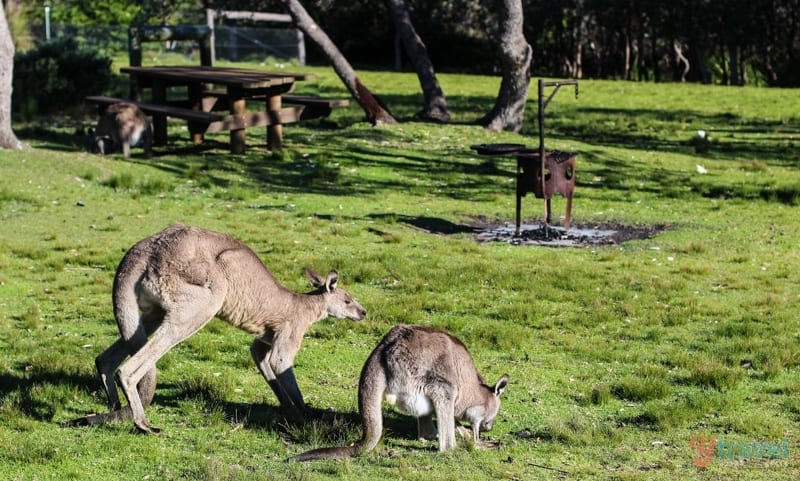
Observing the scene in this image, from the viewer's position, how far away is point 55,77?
22.8 metres

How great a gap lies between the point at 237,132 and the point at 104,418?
11449 mm

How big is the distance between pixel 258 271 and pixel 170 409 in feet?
3.57

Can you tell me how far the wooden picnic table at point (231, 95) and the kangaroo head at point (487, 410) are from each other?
10986 millimetres

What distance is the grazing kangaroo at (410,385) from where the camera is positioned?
6.14 m

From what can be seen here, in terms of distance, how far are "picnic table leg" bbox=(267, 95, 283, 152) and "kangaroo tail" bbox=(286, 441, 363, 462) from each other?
1247 cm

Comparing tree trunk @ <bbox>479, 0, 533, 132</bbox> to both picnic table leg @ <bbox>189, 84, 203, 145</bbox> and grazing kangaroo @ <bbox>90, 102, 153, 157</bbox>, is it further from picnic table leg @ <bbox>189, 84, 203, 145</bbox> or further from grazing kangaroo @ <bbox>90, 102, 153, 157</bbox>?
grazing kangaroo @ <bbox>90, 102, 153, 157</bbox>

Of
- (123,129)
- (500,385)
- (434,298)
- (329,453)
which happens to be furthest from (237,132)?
(329,453)

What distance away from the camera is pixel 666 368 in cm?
829

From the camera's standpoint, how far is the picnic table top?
55.9ft

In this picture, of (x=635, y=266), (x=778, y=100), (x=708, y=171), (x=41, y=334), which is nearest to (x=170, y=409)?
(x=41, y=334)

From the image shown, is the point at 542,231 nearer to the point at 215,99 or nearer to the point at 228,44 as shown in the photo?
the point at 215,99

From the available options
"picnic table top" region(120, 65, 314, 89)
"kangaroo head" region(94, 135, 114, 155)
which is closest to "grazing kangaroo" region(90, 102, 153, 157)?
"kangaroo head" region(94, 135, 114, 155)

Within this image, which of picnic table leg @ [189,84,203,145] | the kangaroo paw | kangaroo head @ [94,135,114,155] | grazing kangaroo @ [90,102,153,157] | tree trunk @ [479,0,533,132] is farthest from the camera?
tree trunk @ [479,0,533,132]

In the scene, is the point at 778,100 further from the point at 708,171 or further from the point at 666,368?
the point at 666,368
